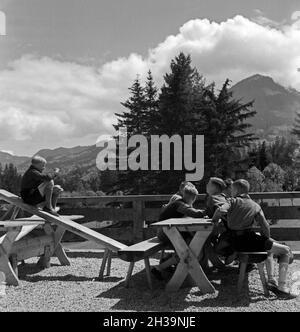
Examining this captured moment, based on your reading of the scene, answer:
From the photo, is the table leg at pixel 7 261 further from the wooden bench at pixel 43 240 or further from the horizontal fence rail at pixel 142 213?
the horizontal fence rail at pixel 142 213

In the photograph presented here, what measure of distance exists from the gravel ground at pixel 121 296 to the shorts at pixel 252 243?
54 centimetres

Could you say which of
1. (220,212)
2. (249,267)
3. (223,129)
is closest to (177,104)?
(223,129)

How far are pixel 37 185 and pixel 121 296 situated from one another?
7.90ft

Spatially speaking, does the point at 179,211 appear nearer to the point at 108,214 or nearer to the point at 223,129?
the point at 108,214

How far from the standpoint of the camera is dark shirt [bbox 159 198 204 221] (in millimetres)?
5936

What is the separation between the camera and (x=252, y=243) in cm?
516

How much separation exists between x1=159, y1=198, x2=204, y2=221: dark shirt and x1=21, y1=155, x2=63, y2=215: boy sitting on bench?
1.90 m

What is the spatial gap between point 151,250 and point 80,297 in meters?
0.99

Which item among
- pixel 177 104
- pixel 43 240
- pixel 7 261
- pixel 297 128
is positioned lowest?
pixel 7 261

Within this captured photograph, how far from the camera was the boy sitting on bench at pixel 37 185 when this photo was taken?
696 centimetres

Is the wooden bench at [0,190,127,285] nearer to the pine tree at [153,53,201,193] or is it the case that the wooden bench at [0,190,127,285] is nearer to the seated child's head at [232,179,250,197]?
the seated child's head at [232,179,250,197]

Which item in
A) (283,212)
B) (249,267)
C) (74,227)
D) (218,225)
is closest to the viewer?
(218,225)

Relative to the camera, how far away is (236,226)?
5.16m
